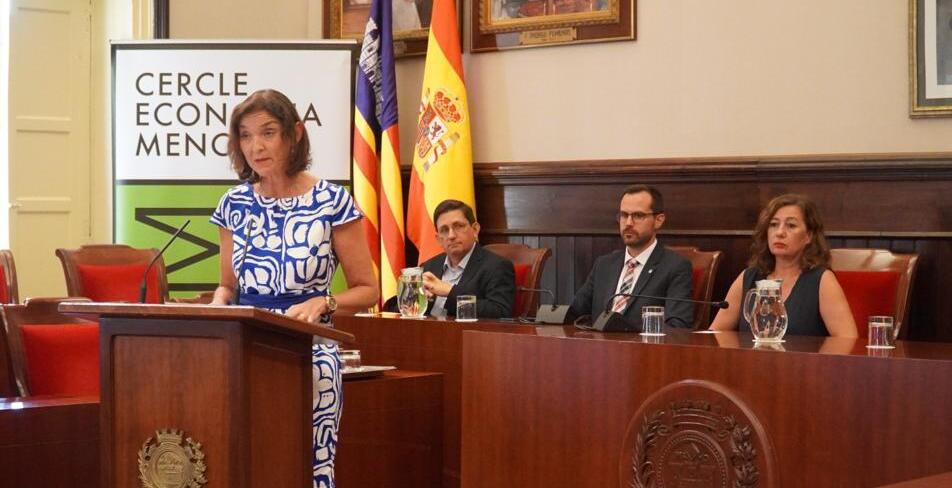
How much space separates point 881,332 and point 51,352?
7.76 ft

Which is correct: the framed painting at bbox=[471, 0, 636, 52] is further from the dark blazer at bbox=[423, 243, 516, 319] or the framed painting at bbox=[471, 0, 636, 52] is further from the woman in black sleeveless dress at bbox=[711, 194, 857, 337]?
the woman in black sleeveless dress at bbox=[711, 194, 857, 337]

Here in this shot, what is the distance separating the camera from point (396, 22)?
7367mm

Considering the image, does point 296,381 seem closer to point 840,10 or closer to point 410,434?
point 410,434

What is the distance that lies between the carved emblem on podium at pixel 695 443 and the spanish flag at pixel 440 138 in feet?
10.9

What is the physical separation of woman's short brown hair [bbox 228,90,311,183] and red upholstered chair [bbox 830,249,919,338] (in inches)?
102

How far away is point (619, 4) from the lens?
6527 millimetres

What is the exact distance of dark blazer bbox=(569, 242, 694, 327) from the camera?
4914mm

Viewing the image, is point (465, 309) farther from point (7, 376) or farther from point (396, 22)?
point (396, 22)

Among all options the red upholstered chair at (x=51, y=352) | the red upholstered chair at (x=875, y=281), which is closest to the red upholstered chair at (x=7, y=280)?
the red upholstered chair at (x=51, y=352)

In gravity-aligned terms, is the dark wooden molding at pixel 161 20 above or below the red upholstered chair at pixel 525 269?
above

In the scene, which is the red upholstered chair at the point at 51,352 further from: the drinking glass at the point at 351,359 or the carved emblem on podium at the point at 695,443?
the carved emblem on podium at the point at 695,443

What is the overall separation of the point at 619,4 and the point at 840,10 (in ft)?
3.66

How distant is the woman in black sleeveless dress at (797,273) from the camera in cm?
428

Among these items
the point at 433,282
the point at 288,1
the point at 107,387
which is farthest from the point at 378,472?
the point at 288,1
